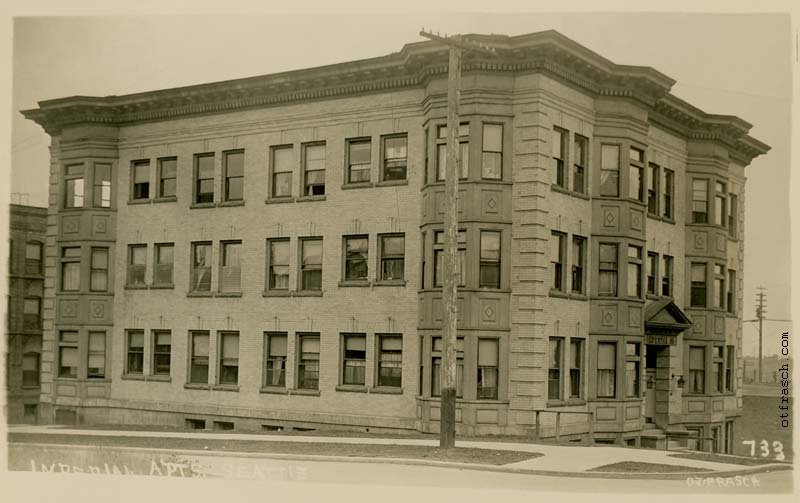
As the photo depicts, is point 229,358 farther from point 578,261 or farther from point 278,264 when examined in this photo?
point 578,261

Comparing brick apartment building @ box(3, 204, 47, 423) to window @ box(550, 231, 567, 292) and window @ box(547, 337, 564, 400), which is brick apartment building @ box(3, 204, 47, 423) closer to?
window @ box(550, 231, 567, 292)

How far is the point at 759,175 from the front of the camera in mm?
30906

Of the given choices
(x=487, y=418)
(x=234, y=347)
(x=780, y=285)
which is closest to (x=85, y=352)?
(x=234, y=347)

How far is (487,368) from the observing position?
26547mm

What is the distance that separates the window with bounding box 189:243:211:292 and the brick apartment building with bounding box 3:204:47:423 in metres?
8.85

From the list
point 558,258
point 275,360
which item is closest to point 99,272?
point 275,360

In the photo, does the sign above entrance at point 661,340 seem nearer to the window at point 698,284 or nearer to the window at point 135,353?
the window at point 698,284

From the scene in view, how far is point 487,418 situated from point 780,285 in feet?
27.7

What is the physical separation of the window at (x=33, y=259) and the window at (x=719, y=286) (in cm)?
2870

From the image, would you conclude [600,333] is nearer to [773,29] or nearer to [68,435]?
[773,29]

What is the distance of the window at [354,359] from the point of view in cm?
2933

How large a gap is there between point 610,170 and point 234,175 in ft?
39.6

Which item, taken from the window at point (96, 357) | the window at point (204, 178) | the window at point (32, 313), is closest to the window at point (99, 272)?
the window at point (96, 357)

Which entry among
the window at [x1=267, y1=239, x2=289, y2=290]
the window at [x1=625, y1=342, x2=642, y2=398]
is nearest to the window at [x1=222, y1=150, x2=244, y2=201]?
the window at [x1=267, y1=239, x2=289, y2=290]
